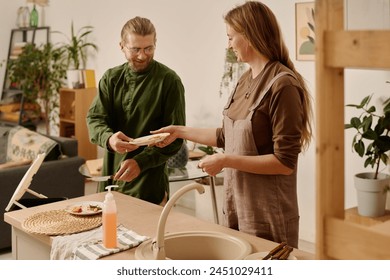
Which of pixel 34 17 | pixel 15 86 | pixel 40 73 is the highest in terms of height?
pixel 34 17

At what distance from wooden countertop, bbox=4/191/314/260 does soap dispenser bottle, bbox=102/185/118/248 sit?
53 mm

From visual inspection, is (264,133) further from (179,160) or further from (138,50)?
(179,160)

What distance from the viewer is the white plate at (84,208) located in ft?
7.24

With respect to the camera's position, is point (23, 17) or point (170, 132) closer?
point (170, 132)

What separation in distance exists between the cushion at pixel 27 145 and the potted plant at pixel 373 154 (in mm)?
2303

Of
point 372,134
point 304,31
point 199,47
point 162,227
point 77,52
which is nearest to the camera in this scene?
point 162,227

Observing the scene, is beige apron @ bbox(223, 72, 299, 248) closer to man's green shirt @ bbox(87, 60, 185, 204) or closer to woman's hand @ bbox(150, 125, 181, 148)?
woman's hand @ bbox(150, 125, 181, 148)

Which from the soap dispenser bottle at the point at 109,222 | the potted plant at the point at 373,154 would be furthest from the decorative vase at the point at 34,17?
the soap dispenser bottle at the point at 109,222

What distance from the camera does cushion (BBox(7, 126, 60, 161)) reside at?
4.60 meters

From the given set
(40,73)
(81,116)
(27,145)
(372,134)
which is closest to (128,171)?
(372,134)

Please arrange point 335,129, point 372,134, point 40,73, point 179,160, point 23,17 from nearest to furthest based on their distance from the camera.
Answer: point 335,129 → point 372,134 → point 179,160 → point 40,73 → point 23,17

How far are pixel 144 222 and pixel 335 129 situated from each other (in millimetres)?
1136

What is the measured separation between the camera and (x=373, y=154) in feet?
12.1

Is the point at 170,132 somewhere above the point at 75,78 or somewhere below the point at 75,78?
below
